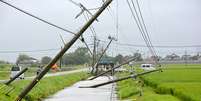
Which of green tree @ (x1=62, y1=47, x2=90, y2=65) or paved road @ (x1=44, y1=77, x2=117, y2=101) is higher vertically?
green tree @ (x1=62, y1=47, x2=90, y2=65)

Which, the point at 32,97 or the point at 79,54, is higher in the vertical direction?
the point at 79,54

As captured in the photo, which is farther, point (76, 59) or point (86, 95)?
point (76, 59)

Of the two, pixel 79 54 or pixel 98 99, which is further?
pixel 79 54

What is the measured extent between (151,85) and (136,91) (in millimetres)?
3309

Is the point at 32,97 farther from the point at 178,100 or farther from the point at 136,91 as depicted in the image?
the point at 178,100

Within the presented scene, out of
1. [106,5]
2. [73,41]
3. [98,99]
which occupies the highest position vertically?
[106,5]

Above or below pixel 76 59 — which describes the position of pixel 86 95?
below

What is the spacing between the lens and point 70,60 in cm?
16862

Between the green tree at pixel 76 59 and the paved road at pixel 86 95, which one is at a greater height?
the green tree at pixel 76 59

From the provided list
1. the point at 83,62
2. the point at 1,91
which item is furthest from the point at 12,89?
the point at 83,62

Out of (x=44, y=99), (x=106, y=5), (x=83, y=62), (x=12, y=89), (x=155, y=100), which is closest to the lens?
(x=106, y=5)

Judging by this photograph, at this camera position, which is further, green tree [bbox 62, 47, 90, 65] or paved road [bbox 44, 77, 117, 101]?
green tree [bbox 62, 47, 90, 65]

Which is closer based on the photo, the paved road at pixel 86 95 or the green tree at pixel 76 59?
the paved road at pixel 86 95

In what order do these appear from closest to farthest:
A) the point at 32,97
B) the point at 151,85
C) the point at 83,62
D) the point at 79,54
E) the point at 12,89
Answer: the point at 12,89
the point at 32,97
the point at 151,85
the point at 79,54
the point at 83,62
